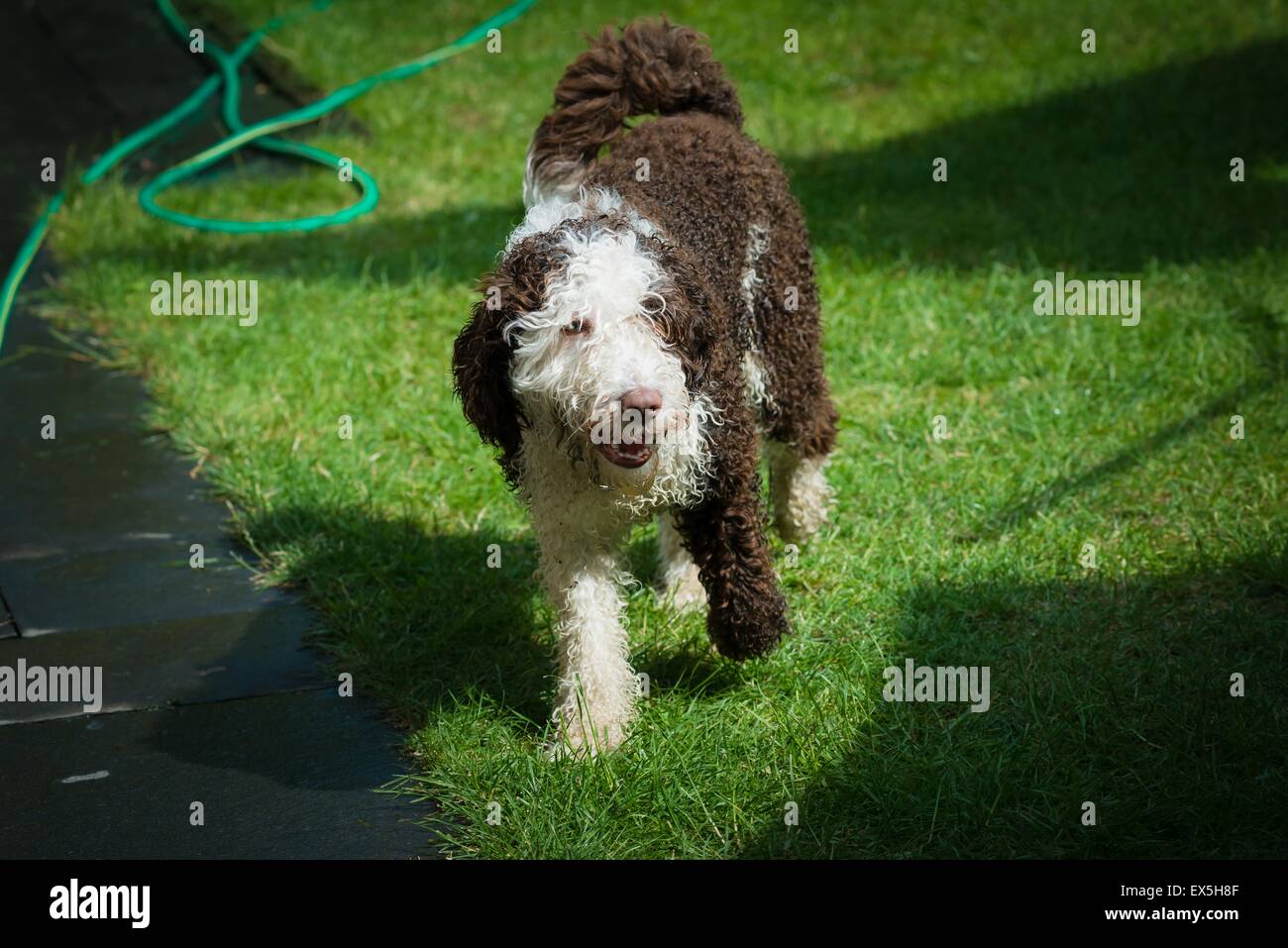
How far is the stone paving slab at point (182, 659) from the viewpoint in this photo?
3.79 m

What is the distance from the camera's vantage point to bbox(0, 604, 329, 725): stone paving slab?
12.4 feet

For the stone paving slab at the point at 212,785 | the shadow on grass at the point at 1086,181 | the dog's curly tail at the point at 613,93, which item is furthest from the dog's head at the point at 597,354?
the shadow on grass at the point at 1086,181

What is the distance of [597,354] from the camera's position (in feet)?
9.57

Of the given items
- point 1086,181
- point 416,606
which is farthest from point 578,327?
point 1086,181

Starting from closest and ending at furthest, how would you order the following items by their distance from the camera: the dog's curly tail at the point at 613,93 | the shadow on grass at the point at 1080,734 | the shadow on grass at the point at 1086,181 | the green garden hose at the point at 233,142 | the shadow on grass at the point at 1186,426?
the shadow on grass at the point at 1080,734, the dog's curly tail at the point at 613,93, the shadow on grass at the point at 1186,426, the shadow on grass at the point at 1086,181, the green garden hose at the point at 233,142

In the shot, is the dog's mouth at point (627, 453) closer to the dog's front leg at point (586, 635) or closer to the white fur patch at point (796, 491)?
the dog's front leg at point (586, 635)

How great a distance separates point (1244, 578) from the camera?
3996mm

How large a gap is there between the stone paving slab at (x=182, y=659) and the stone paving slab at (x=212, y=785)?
7 centimetres

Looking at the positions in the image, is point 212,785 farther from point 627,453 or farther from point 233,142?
point 233,142

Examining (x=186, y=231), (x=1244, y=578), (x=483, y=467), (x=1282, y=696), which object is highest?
(x=186, y=231)

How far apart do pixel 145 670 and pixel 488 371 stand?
1561 millimetres

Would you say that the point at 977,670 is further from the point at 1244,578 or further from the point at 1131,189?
the point at 1131,189
